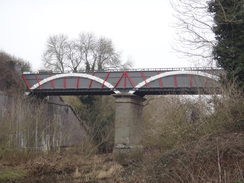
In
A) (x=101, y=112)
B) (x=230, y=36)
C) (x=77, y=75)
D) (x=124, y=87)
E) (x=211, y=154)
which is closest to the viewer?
(x=211, y=154)

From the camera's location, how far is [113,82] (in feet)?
118

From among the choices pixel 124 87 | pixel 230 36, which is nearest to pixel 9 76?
pixel 124 87

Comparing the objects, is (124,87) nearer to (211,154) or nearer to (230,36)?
(230,36)

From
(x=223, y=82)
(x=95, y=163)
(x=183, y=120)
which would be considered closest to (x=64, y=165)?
(x=95, y=163)

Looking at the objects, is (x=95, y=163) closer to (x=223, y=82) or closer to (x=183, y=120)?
(x=183, y=120)

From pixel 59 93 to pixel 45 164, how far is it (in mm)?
16289

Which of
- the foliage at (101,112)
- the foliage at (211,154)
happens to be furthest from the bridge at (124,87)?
the foliage at (211,154)

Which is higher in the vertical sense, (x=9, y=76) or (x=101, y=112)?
(x=9, y=76)

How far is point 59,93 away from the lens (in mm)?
37438

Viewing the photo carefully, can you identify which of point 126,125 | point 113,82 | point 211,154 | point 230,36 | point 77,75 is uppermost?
point 77,75

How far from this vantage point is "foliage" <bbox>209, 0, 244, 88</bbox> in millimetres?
15125

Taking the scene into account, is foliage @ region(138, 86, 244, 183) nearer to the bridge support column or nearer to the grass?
the grass

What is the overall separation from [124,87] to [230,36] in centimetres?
2021

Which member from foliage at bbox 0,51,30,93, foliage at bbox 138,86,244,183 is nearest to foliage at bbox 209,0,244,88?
foliage at bbox 138,86,244,183
